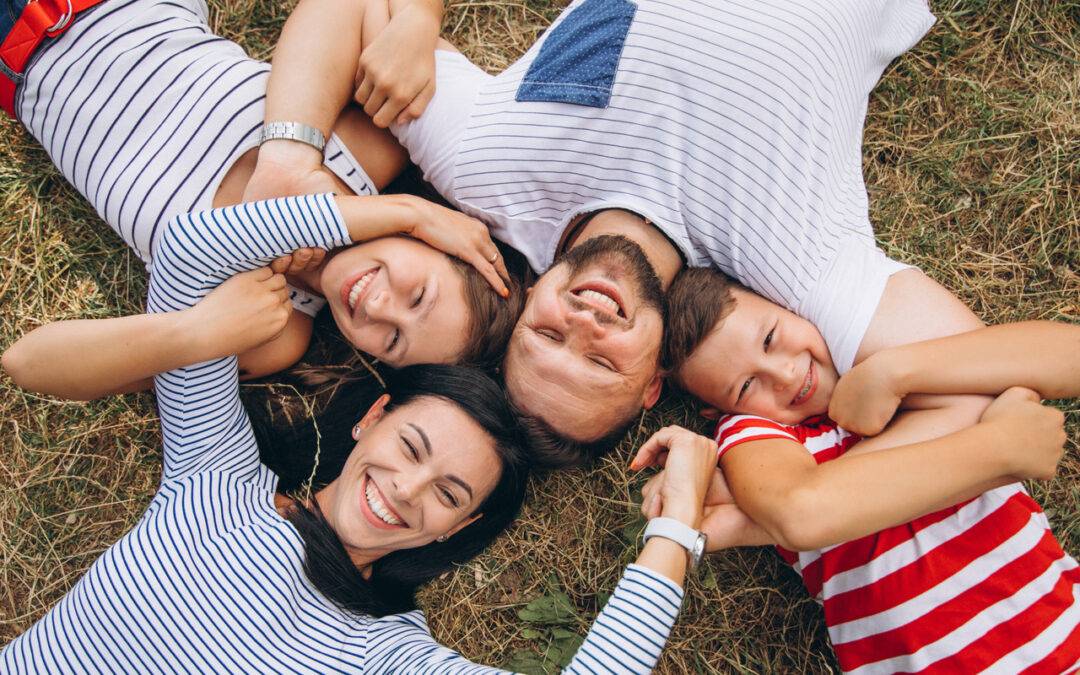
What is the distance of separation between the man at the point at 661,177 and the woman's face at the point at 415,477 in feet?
0.83

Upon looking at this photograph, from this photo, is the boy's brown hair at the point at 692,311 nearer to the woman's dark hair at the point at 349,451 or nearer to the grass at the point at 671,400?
the grass at the point at 671,400

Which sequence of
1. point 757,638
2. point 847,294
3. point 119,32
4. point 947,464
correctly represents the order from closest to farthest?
point 947,464
point 847,294
point 119,32
point 757,638

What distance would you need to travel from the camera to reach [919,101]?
3.48 m

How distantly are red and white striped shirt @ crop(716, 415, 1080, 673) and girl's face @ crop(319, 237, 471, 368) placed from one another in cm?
119

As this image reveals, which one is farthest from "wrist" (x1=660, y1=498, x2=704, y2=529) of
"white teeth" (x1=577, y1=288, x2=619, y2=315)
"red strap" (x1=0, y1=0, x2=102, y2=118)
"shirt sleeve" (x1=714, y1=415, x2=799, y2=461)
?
"red strap" (x1=0, y1=0, x2=102, y2=118)

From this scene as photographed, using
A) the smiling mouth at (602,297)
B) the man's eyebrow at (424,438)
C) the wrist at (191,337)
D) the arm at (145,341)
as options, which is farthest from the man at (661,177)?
the wrist at (191,337)

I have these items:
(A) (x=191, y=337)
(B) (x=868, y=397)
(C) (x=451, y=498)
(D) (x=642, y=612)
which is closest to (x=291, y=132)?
(A) (x=191, y=337)

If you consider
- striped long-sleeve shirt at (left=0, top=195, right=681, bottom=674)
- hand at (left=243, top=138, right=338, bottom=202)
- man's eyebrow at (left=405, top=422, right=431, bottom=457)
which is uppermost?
hand at (left=243, top=138, right=338, bottom=202)

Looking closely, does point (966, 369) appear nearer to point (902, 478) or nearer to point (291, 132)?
point (902, 478)

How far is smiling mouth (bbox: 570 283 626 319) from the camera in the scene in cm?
263

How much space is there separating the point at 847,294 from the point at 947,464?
0.67m

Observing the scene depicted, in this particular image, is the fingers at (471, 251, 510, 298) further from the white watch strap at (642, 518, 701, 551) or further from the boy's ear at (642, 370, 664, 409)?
the white watch strap at (642, 518, 701, 551)

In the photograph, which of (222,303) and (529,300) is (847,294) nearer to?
(529,300)

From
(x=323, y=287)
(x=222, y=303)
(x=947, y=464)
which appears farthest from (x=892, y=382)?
(x=222, y=303)
